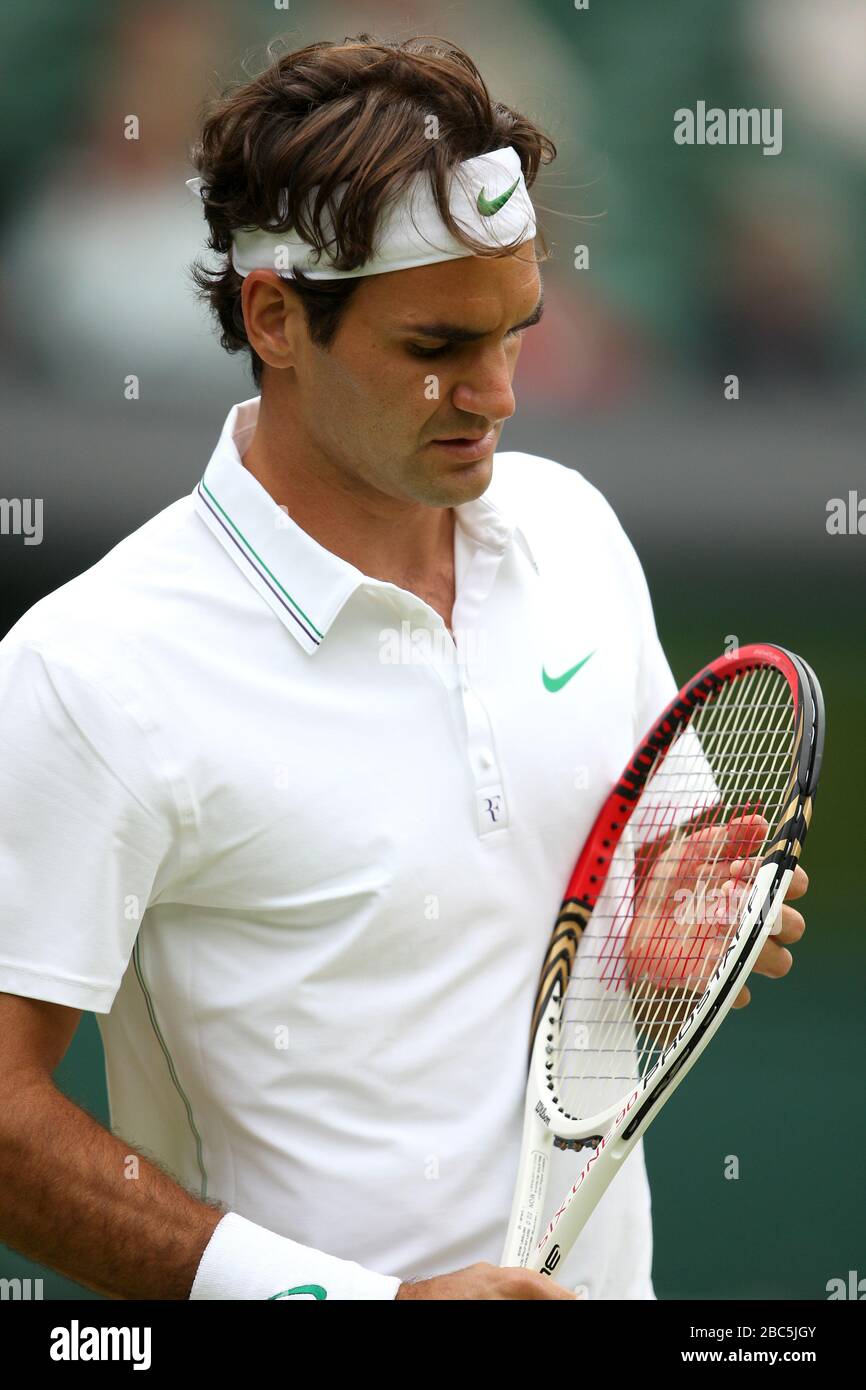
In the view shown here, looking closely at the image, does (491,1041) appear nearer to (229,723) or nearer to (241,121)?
(229,723)

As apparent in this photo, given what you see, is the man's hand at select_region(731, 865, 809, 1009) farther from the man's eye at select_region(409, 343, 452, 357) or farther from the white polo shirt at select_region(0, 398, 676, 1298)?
the man's eye at select_region(409, 343, 452, 357)

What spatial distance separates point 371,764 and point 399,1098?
0.93 ft

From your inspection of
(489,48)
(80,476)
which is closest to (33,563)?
(80,476)

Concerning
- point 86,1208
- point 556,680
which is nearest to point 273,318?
point 556,680

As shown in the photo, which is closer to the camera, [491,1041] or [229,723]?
[229,723]

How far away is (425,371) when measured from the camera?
1.48m

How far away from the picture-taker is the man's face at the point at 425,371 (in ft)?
4.81

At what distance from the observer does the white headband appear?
4.79 feet

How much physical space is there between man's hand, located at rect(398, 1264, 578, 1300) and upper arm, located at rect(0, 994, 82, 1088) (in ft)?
1.11

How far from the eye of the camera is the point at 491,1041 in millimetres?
1511

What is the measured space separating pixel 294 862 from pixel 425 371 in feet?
1.41

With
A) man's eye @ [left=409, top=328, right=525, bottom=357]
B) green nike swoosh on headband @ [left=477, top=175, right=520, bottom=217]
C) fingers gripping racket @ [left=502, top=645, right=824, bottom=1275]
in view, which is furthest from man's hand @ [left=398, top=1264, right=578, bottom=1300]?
green nike swoosh on headband @ [left=477, top=175, right=520, bottom=217]

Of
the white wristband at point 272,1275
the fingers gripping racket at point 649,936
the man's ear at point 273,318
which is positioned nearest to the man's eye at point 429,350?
the man's ear at point 273,318
